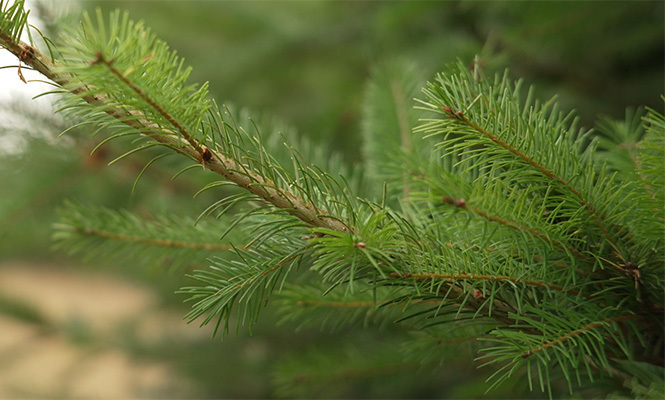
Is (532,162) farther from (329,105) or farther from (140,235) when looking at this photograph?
(329,105)

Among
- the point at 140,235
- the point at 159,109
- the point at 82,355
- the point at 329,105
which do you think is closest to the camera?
the point at 159,109

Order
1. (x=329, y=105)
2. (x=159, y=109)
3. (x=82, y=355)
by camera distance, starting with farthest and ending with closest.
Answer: (x=82, y=355), (x=329, y=105), (x=159, y=109)

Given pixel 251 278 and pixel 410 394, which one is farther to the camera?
pixel 410 394

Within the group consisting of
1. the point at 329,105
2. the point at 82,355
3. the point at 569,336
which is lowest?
the point at 569,336

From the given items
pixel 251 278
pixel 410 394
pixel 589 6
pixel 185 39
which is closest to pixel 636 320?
pixel 251 278

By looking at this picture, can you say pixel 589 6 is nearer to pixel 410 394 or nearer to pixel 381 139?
pixel 381 139

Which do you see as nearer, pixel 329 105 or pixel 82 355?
pixel 329 105

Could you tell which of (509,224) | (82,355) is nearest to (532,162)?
→ (509,224)

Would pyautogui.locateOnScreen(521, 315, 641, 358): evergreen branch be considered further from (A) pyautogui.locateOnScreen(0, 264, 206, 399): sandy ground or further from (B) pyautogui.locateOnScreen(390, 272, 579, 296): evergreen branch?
(A) pyautogui.locateOnScreen(0, 264, 206, 399): sandy ground
